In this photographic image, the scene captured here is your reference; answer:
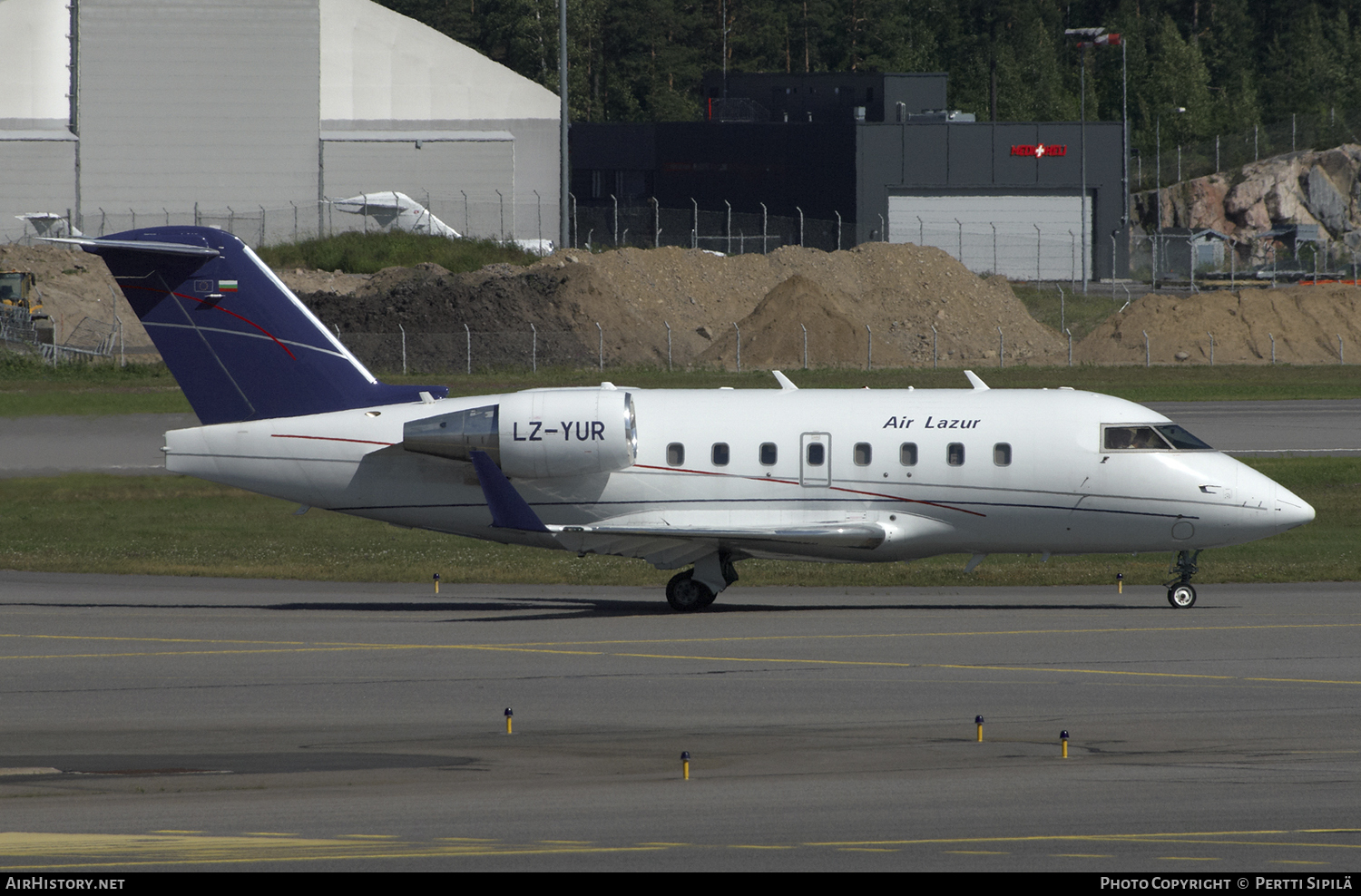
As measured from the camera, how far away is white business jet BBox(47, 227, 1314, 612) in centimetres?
2434

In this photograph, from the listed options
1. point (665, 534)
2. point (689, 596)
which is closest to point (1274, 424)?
point (689, 596)

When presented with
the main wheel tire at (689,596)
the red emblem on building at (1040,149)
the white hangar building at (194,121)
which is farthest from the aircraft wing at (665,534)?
the red emblem on building at (1040,149)

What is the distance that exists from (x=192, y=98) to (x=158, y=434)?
132 feet

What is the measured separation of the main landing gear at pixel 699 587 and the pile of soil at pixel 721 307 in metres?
41.7

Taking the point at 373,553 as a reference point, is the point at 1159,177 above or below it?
above

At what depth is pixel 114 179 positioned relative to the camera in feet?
272

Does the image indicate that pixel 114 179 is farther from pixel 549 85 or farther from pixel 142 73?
pixel 549 85

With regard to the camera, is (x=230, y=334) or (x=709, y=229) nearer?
(x=230, y=334)

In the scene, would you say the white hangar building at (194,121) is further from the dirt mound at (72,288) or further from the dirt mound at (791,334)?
the dirt mound at (791,334)

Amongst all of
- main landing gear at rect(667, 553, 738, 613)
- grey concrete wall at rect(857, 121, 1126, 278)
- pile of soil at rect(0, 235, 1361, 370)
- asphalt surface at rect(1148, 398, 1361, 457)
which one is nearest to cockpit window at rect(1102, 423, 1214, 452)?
main landing gear at rect(667, 553, 738, 613)

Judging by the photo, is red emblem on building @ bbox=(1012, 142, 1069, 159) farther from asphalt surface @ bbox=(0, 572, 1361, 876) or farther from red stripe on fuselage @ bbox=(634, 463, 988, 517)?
red stripe on fuselage @ bbox=(634, 463, 988, 517)

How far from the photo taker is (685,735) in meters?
16.3

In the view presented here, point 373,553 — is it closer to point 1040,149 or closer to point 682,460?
point 682,460
